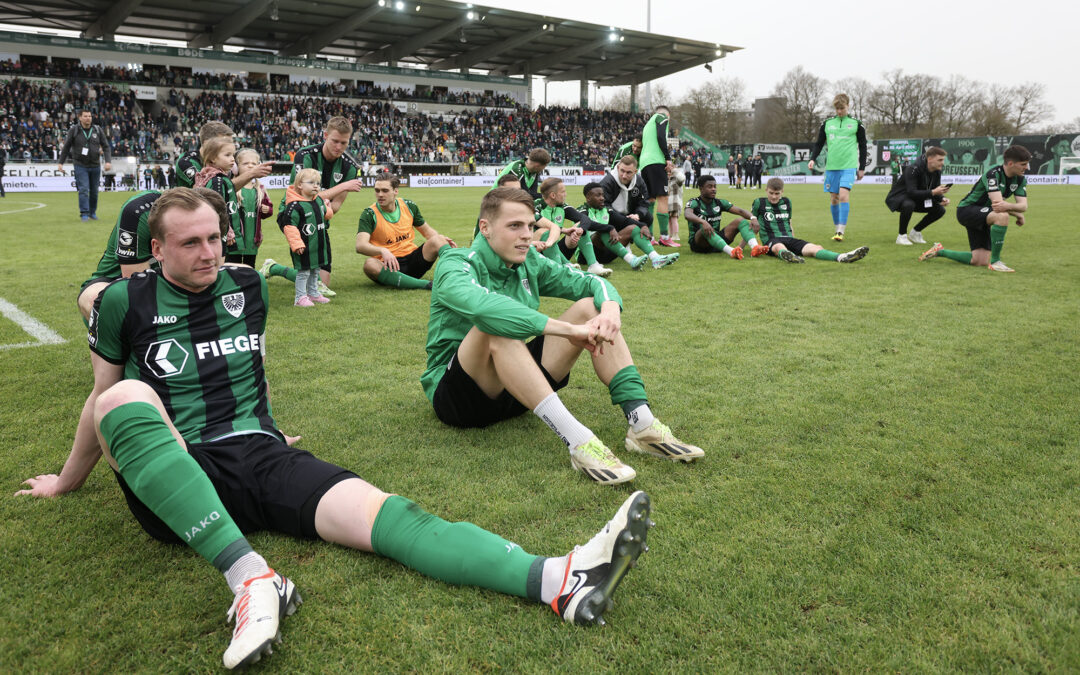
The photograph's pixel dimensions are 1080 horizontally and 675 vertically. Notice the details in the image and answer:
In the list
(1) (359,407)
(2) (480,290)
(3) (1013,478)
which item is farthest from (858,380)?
(1) (359,407)

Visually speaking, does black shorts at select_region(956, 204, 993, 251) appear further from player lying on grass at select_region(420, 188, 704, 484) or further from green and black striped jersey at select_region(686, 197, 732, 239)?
player lying on grass at select_region(420, 188, 704, 484)

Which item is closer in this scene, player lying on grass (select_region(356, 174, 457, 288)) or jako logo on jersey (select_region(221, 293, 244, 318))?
jako logo on jersey (select_region(221, 293, 244, 318))

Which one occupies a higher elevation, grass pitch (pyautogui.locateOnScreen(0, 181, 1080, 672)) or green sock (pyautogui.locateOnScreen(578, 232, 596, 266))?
green sock (pyautogui.locateOnScreen(578, 232, 596, 266))

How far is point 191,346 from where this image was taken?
8.20 feet

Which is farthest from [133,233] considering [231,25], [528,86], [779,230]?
[528,86]

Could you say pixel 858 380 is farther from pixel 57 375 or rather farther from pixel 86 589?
pixel 57 375

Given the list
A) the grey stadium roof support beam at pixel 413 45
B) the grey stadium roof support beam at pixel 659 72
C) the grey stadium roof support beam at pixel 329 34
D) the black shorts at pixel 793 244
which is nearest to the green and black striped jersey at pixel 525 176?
the black shorts at pixel 793 244

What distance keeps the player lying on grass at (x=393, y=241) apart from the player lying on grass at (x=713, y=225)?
173 inches

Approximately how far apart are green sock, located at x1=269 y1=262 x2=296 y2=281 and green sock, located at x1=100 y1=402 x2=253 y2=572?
5.82 meters

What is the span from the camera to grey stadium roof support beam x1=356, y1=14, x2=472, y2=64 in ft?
136

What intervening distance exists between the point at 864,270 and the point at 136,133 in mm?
36208

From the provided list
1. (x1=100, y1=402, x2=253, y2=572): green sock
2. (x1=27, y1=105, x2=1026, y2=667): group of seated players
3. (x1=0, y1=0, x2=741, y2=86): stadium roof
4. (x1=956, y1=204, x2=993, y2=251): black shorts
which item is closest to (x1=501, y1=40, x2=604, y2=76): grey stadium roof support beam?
(x1=0, y1=0, x2=741, y2=86): stadium roof

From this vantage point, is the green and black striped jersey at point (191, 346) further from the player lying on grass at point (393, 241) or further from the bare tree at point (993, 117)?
the bare tree at point (993, 117)

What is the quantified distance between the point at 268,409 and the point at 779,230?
8858mm
